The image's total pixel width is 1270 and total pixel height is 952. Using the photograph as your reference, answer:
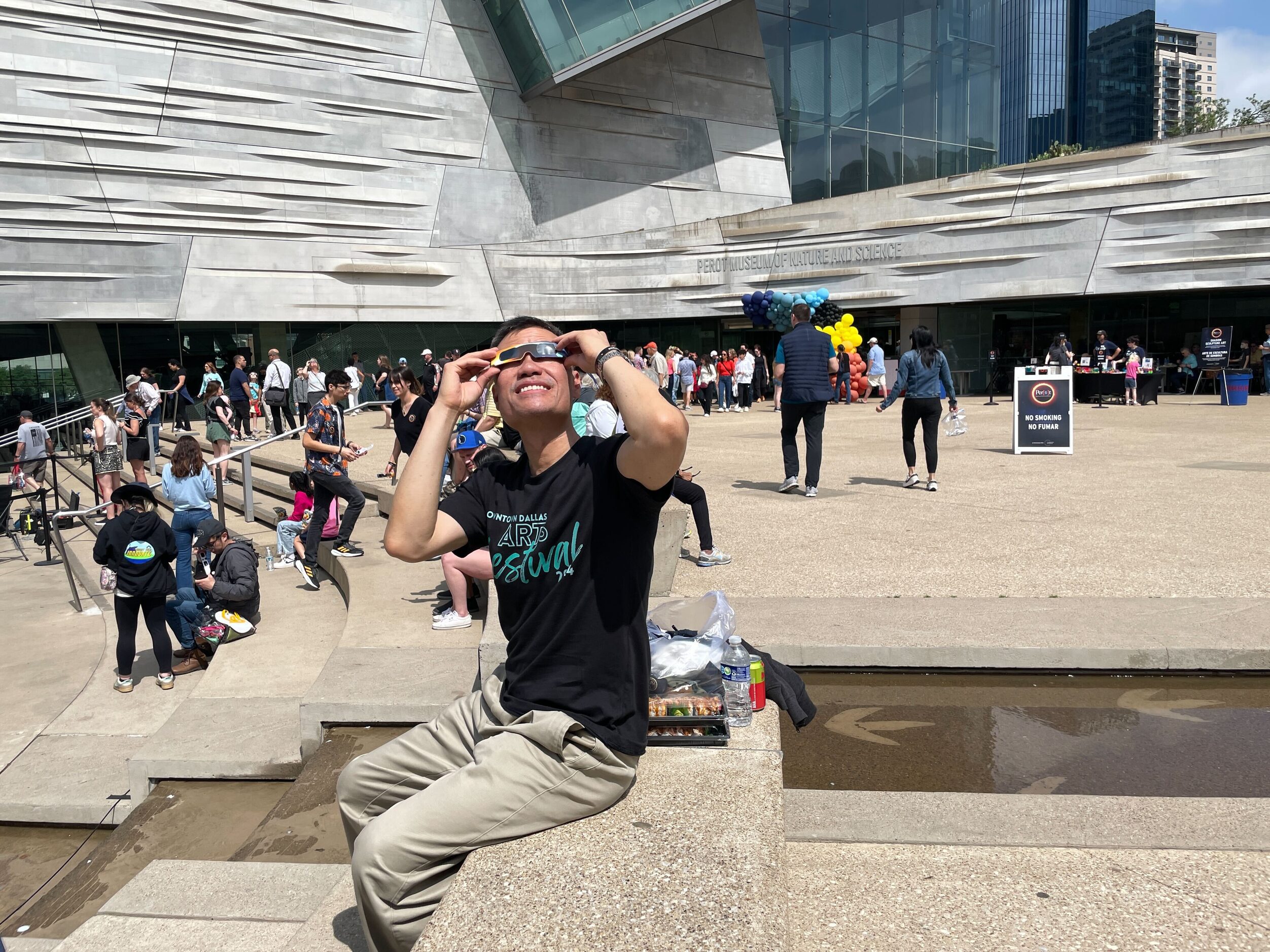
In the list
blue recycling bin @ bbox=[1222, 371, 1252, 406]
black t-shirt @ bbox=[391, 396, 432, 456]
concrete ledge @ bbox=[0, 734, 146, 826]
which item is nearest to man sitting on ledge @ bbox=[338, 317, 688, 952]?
concrete ledge @ bbox=[0, 734, 146, 826]

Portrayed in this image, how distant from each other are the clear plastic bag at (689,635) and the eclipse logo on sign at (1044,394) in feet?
35.5

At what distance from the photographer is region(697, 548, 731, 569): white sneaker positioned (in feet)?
25.4

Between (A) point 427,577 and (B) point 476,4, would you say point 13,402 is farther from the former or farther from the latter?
(A) point 427,577

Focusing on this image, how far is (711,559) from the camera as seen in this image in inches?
306

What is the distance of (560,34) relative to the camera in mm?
27766

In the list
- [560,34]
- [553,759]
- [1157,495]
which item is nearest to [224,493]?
[1157,495]

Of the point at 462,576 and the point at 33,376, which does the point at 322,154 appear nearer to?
the point at 33,376

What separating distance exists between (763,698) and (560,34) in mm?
27850

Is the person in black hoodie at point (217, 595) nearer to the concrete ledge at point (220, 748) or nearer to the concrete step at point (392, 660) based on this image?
the concrete step at point (392, 660)

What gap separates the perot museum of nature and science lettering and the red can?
2604 centimetres

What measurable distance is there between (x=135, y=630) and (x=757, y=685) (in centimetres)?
611

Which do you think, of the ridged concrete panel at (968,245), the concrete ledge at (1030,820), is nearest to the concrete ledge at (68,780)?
the concrete ledge at (1030,820)

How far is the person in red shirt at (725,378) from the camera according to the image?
2661cm

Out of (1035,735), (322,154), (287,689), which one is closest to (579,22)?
(322,154)
